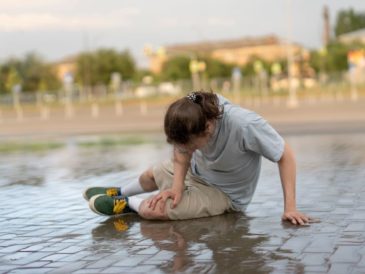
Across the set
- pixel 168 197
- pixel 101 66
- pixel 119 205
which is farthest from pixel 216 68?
A: pixel 168 197

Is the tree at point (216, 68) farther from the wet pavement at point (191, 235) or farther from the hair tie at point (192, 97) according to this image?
the hair tie at point (192, 97)

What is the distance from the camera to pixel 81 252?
184 inches

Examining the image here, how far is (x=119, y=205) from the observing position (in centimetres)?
588

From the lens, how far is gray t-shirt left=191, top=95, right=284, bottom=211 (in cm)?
508

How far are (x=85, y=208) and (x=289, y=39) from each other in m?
37.6

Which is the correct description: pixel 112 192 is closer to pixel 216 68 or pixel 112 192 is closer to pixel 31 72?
pixel 31 72

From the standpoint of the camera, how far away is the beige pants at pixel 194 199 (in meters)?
5.56

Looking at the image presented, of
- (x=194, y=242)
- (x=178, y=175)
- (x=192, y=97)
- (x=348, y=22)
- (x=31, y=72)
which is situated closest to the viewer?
(x=194, y=242)

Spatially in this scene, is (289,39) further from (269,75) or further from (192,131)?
(269,75)

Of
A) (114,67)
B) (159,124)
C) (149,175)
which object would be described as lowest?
(159,124)

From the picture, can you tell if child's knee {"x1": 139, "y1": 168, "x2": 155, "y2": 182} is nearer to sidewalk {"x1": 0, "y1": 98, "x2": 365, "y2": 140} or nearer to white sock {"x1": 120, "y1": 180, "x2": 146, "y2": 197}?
white sock {"x1": 120, "y1": 180, "x2": 146, "y2": 197}

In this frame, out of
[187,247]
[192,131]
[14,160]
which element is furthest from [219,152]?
[14,160]

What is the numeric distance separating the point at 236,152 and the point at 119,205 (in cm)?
120

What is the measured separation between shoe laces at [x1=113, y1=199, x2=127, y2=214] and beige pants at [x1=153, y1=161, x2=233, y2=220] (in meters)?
0.34
